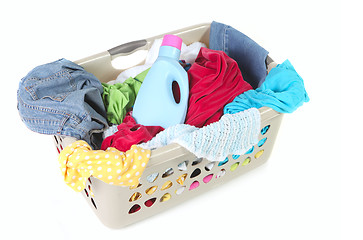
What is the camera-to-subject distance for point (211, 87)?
1.17 m

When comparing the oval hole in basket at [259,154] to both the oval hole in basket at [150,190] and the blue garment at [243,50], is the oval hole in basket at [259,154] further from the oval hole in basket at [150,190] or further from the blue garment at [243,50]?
the oval hole in basket at [150,190]

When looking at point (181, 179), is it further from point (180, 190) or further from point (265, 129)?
point (265, 129)

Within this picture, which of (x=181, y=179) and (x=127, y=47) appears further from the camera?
(x=127, y=47)

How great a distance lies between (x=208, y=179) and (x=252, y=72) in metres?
0.36

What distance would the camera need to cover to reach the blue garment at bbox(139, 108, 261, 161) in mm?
971

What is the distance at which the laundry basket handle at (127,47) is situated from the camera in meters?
1.30

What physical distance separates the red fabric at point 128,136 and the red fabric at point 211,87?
121mm

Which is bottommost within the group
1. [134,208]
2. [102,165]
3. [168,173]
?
[134,208]

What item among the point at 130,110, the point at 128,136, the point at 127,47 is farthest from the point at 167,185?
the point at 127,47

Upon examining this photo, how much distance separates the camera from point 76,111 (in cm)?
107

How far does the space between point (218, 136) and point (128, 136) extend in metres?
0.22

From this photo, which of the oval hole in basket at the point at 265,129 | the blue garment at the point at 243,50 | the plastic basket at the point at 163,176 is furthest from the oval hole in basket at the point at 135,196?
the blue garment at the point at 243,50

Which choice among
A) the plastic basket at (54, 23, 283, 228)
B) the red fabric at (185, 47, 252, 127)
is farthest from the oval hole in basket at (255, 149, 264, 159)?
the red fabric at (185, 47, 252, 127)

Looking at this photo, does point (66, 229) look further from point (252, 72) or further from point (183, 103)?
point (252, 72)
